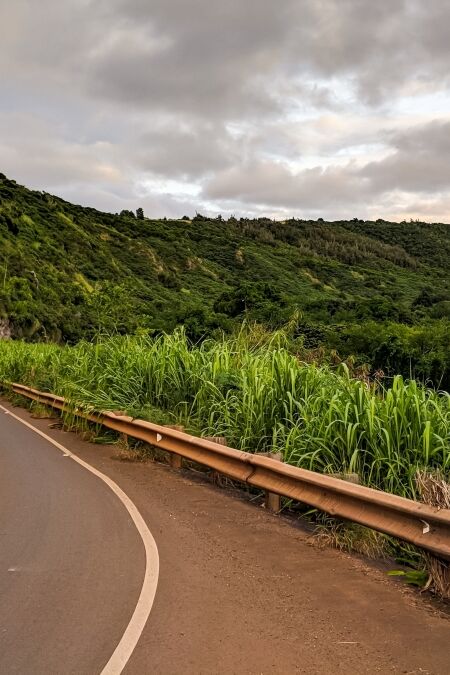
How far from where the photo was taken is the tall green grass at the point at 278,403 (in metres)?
6.07

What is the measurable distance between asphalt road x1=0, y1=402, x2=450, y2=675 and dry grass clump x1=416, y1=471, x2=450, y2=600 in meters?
0.16

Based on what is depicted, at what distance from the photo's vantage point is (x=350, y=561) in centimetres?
511

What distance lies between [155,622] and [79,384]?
9591mm

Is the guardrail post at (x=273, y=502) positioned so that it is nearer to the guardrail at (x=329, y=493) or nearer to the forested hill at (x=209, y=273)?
the guardrail at (x=329, y=493)

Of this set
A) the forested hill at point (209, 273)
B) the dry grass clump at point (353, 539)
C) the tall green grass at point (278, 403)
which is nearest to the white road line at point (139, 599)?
the dry grass clump at point (353, 539)

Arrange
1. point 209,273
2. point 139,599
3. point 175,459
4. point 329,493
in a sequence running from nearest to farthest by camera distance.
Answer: point 139,599 < point 329,493 < point 175,459 < point 209,273

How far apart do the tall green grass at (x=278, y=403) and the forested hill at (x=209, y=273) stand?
5.20 m

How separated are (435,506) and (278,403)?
3.58 meters

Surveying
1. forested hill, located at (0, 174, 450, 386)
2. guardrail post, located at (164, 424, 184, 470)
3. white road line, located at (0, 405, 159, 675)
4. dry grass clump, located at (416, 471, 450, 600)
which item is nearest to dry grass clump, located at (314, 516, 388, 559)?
dry grass clump, located at (416, 471, 450, 600)

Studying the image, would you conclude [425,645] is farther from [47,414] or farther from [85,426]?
[47,414]

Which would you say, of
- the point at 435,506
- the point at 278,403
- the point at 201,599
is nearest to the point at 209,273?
the point at 278,403

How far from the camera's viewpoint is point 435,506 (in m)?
4.47

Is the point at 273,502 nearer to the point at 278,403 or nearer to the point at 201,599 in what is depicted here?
the point at 278,403

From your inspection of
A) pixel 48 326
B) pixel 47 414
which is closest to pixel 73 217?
pixel 48 326
